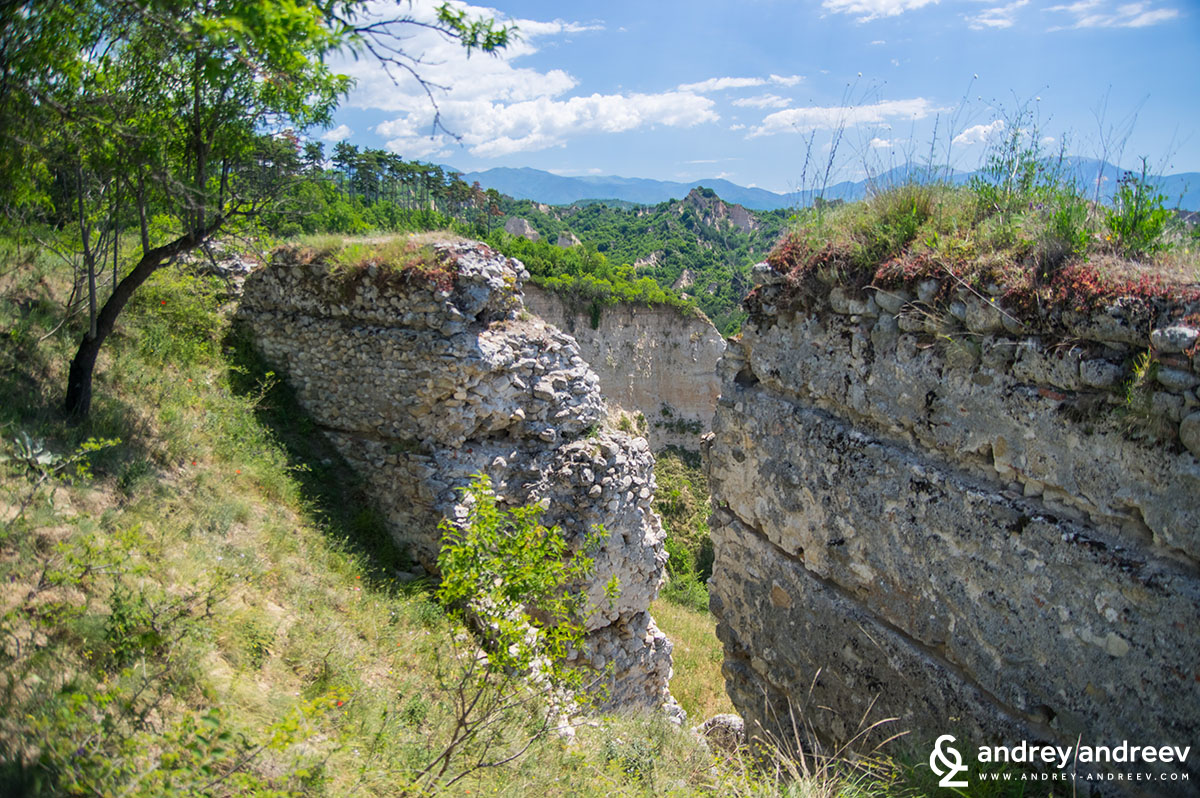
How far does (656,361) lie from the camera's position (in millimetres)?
25719

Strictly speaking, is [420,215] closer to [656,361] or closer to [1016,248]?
[656,361]

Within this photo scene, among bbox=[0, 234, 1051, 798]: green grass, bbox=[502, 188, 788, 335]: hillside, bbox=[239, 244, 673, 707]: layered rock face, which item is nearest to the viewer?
bbox=[0, 234, 1051, 798]: green grass

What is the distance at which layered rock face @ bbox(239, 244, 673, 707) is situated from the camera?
8.12m

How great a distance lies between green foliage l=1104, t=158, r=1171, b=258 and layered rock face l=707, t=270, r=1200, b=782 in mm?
499

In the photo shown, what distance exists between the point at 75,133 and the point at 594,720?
20.7 ft

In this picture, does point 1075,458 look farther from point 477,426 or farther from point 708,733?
point 477,426

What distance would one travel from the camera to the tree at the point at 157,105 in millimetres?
3213

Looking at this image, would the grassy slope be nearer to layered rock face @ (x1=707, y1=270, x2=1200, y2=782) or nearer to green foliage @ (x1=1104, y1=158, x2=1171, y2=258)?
layered rock face @ (x1=707, y1=270, x2=1200, y2=782)

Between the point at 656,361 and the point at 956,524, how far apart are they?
879 inches

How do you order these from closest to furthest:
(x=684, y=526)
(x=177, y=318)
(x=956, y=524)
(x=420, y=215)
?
1. (x=956, y=524)
2. (x=177, y=318)
3. (x=684, y=526)
4. (x=420, y=215)

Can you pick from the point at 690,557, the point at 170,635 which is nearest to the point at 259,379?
the point at 170,635

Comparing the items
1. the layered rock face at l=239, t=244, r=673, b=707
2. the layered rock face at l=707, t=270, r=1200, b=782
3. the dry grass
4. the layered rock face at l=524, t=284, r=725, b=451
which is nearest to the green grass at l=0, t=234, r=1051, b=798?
the layered rock face at l=239, t=244, r=673, b=707

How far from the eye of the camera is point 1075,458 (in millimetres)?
2994

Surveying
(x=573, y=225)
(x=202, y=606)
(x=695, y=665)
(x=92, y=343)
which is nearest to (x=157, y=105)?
(x=92, y=343)
